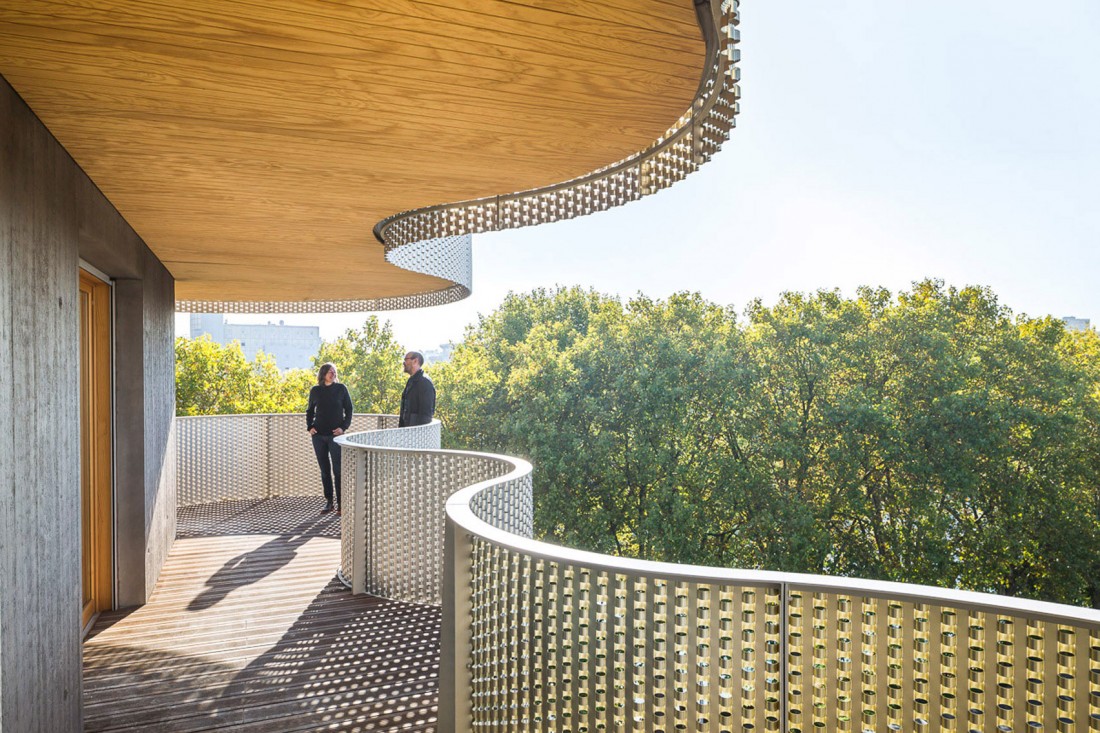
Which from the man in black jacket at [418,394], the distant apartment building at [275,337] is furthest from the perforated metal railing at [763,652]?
the distant apartment building at [275,337]

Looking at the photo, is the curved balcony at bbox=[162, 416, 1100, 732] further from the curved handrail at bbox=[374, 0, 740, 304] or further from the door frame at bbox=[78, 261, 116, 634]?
the door frame at bbox=[78, 261, 116, 634]

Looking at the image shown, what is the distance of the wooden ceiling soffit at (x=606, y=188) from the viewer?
101 inches

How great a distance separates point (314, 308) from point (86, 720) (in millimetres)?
7966

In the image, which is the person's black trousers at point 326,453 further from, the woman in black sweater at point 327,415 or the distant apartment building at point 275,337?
the distant apartment building at point 275,337

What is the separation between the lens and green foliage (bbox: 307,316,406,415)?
32.9 m

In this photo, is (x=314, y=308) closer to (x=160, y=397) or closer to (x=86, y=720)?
(x=160, y=397)

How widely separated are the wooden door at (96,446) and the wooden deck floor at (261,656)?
28 centimetres

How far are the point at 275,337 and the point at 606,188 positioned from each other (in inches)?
4405

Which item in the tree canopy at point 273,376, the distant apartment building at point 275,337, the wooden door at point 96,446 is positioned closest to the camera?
the wooden door at point 96,446

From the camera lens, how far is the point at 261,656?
14.9 feet

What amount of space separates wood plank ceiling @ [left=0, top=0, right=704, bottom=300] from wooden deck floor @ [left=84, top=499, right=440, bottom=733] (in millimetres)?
2690

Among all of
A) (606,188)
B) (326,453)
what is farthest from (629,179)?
(326,453)

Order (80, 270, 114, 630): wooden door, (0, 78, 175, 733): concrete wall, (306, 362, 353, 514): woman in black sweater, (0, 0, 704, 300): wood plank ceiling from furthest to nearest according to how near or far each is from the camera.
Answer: (306, 362, 353, 514): woman in black sweater → (80, 270, 114, 630): wooden door → (0, 78, 175, 733): concrete wall → (0, 0, 704, 300): wood plank ceiling

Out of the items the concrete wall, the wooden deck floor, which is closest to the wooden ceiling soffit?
the concrete wall
